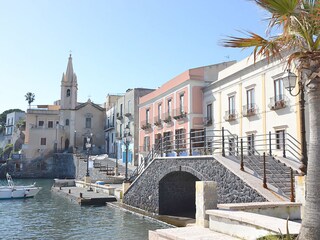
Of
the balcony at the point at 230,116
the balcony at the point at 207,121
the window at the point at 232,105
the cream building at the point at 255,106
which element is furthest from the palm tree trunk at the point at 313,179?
the balcony at the point at 207,121

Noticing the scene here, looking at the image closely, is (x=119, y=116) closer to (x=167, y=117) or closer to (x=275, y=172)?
(x=167, y=117)

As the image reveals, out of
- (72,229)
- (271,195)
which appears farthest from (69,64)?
(271,195)

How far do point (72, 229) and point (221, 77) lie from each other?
17589 millimetres

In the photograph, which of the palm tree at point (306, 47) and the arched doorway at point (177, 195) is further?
the arched doorway at point (177, 195)

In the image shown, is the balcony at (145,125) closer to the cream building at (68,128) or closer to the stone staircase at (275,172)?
the stone staircase at (275,172)

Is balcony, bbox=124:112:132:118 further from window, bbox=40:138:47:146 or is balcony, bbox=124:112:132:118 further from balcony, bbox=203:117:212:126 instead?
window, bbox=40:138:47:146

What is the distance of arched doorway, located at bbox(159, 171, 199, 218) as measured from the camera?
62.9 feet

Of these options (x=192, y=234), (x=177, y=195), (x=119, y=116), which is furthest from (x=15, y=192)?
(x=119, y=116)

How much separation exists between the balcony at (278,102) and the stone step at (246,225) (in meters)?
14.6

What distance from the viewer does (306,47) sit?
621 centimetres

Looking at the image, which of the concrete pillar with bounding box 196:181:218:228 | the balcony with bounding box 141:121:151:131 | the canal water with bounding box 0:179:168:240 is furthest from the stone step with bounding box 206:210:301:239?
the balcony with bounding box 141:121:151:131

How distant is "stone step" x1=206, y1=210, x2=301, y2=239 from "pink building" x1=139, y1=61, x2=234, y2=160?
17480 mm

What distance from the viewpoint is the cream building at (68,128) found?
67062mm

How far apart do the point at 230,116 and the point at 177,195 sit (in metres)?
9.17
